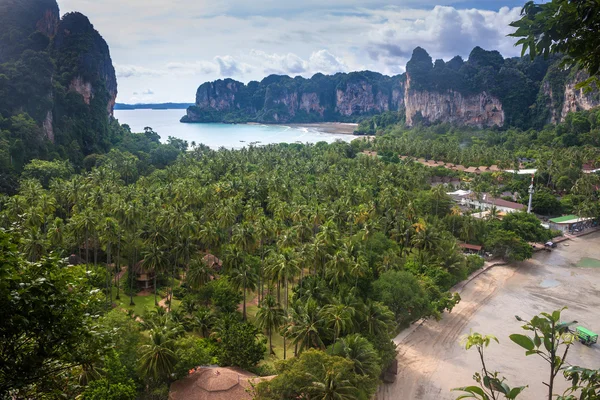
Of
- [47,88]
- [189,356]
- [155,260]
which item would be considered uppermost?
[47,88]

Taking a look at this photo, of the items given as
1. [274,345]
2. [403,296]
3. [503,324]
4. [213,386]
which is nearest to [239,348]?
[213,386]

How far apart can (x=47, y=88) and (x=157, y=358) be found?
9094 cm

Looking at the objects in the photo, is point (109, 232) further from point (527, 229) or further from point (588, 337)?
point (527, 229)

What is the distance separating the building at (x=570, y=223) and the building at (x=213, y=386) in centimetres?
6943

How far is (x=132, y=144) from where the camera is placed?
396ft

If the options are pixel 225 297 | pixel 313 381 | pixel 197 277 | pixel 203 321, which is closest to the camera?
pixel 313 381

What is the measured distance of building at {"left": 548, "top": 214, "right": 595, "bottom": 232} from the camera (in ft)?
247

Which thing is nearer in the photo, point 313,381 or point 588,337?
point 313,381

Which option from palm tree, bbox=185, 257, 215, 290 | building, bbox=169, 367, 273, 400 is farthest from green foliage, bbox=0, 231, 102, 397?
palm tree, bbox=185, 257, 215, 290

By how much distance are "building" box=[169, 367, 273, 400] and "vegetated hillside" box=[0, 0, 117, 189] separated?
185ft

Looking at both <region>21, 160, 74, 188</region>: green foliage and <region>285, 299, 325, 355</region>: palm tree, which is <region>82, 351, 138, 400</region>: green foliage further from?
<region>21, 160, 74, 188</region>: green foliage

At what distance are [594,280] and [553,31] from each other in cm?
5932

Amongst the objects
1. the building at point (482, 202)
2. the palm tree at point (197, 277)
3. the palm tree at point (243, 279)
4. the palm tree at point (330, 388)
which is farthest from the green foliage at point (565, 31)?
the building at point (482, 202)

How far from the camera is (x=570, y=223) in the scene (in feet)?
246
